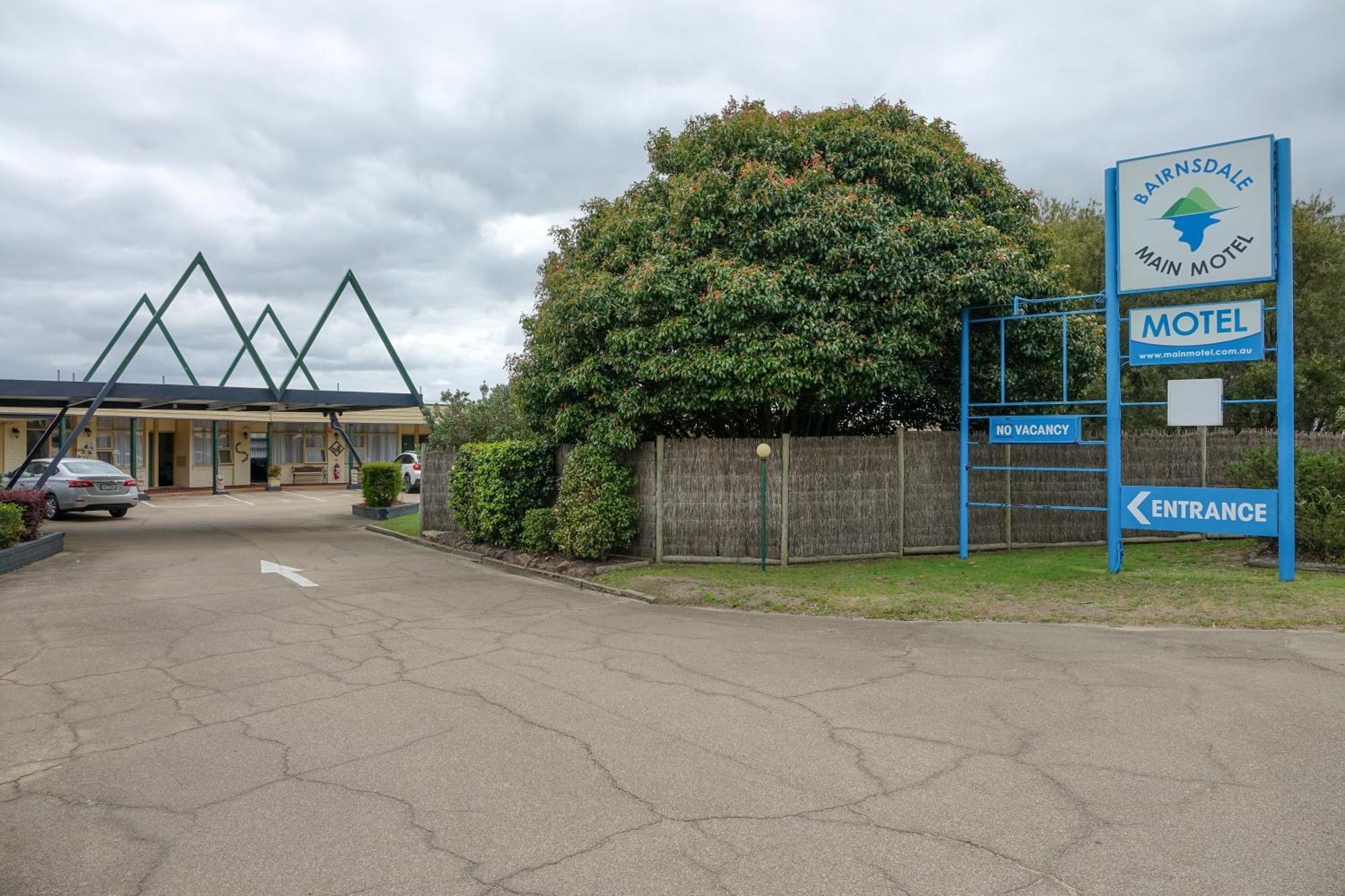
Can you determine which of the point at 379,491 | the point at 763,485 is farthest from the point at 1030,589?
the point at 379,491

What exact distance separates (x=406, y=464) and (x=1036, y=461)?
2633 centimetres

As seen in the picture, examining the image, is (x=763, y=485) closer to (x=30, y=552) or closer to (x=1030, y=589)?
(x=1030, y=589)

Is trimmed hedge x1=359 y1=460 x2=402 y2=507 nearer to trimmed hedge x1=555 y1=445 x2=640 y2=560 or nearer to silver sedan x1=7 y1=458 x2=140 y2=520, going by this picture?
silver sedan x1=7 y1=458 x2=140 y2=520

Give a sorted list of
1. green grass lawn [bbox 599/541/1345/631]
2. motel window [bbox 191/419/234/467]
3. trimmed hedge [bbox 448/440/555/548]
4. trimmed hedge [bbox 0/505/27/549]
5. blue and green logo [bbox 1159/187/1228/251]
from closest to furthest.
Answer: green grass lawn [bbox 599/541/1345/631]
blue and green logo [bbox 1159/187/1228/251]
trimmed hedge [bbox 0/505/27/549]
trimmed hedge [bbox 448/440/555/548]
motel window [bbox 191/419/234/467]

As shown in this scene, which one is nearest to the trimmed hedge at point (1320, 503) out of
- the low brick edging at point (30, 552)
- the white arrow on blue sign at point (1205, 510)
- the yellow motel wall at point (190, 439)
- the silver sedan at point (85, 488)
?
the white arrow on blue sign at point (1205, 510)

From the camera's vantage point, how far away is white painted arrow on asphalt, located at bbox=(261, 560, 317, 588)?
1254 cm

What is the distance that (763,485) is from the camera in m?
12.8

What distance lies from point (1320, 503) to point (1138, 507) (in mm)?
2686

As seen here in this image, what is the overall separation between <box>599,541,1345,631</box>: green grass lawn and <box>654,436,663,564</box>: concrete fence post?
17.2 inches

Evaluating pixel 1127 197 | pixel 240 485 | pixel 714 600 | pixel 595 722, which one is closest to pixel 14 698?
pixel 595 722

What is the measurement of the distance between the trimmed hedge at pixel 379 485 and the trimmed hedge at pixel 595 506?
1227cm

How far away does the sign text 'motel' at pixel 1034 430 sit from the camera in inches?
501

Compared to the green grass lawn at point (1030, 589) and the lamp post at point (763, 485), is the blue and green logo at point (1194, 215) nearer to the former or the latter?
the green grass lawn at point (1030, 589)

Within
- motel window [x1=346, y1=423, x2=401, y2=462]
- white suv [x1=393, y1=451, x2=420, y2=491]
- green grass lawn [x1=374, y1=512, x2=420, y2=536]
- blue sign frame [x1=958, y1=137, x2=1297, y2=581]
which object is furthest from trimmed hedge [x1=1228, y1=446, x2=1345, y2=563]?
motel window [x1=346, y1=423, x2=401, y2=462]
